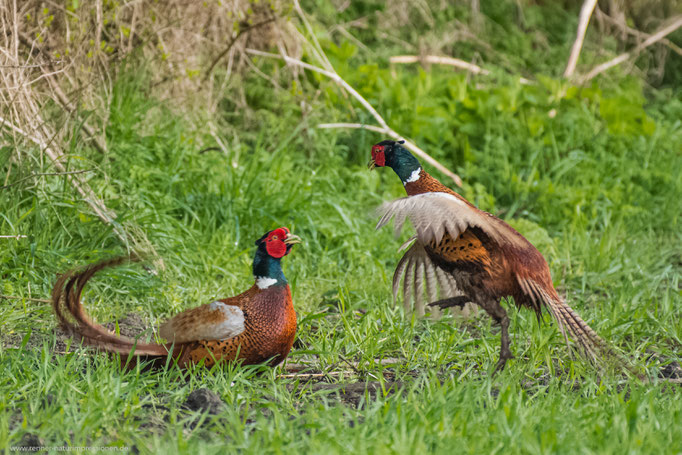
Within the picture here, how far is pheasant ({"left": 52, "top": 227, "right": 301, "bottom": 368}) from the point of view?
3.22 metres

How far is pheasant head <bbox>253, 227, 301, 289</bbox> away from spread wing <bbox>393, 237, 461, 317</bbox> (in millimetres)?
585

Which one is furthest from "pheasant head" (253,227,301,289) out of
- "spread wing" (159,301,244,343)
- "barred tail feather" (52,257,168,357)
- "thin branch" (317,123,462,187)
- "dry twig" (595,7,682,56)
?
"dry twig" (595,7,682,56)

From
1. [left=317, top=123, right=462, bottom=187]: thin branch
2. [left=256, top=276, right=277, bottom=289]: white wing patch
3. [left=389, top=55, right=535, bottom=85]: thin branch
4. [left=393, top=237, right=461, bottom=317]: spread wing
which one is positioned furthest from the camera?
[left=389, top=55, right=535, bottom=85]: thin branch

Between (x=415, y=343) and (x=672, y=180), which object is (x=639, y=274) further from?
(x=415, y=343)

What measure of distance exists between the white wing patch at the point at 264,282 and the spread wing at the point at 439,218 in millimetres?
598

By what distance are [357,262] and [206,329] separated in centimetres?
195

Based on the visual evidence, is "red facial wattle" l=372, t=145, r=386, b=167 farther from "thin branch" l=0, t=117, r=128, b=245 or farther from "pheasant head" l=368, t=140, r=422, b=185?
"thin branch" l=0, t=117, r=128, b=245

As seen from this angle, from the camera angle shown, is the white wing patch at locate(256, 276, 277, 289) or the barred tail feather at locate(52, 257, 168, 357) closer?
the barred tail feather at locate(52, 257, 168, 357)

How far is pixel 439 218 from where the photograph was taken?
122 inches

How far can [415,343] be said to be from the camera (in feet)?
12.9

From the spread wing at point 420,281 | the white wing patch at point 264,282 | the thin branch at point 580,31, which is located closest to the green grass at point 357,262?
the spread wing at point 420,281

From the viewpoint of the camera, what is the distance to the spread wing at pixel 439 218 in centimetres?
308

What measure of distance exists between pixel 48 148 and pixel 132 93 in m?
1.11

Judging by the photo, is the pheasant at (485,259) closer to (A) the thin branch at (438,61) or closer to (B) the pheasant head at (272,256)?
(B) the pheasant head at (272,256)
